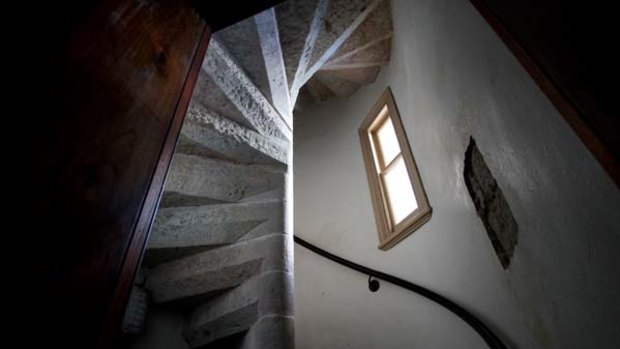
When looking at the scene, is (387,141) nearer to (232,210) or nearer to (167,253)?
(232,210)

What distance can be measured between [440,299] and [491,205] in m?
0.70

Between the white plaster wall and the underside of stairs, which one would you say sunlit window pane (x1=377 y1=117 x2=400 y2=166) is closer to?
the white plaster wall

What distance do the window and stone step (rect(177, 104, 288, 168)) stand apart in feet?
3.61

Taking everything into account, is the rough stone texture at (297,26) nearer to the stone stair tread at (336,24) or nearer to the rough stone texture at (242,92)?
the stone stair tread at (336,24)

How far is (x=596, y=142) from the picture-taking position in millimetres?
571

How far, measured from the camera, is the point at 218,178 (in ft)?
5.97

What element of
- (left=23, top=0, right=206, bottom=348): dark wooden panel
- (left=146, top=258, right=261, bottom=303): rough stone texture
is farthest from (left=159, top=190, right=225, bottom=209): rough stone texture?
(left=23, top=0, right=206, bottom=348): dark wooden panel

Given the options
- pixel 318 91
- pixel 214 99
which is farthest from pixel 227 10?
pixel 318 91

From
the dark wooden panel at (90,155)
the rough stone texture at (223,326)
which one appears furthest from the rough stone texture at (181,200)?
the dark wooden panel at (90,155)

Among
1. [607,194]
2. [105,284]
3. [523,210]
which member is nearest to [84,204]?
[105,284]

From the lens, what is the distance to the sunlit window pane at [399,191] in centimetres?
275

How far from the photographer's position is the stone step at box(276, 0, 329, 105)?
1.88 metres

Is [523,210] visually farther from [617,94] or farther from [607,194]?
[617,94]

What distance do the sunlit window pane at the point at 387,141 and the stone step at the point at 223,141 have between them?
152 cm
